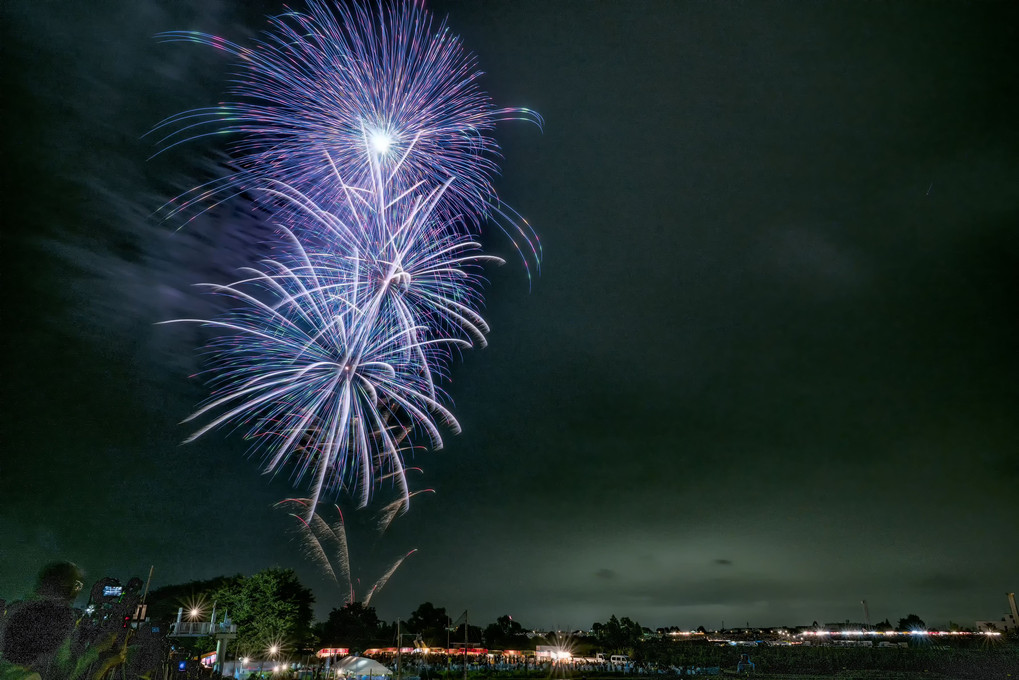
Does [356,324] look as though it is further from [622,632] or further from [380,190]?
[622,632]

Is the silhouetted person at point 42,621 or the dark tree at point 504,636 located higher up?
the silhouetted person at point 42,621

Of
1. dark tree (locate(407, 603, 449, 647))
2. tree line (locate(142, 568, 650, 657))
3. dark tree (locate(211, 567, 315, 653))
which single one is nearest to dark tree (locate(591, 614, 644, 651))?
tree line (locate(142, 568, 650, 657))

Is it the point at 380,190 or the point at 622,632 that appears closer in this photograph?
the point at 380,190

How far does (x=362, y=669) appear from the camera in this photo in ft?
119

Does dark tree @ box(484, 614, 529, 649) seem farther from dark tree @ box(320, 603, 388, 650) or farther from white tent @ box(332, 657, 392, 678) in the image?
white tent @ box(332, 657, 392, 678)

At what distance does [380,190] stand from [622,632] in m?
118

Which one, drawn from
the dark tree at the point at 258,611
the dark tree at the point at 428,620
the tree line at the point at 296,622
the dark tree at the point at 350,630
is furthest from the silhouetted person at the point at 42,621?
the dark tree at the point at 428,620

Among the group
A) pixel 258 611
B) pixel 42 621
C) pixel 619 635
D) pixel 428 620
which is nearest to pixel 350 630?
pixel 428 620

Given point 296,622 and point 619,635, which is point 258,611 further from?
point 619,635

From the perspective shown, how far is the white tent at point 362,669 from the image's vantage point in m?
36.2

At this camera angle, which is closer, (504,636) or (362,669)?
(362,669)

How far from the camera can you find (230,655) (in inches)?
1778

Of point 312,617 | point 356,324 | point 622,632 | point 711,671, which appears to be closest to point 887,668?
point 711,671

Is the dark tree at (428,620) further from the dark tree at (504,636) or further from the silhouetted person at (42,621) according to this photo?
the silhouetted person at (42,621)
